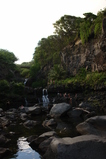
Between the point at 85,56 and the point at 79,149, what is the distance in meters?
33.0

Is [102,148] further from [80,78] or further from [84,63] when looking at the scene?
[84,63]

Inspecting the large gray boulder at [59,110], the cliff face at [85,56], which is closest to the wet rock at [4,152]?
the large gray boulder at [59,110]

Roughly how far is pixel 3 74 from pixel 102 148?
45.1 m

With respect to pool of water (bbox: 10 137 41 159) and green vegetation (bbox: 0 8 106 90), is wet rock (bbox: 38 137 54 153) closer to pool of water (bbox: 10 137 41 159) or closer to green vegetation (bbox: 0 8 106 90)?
pool of water (bbox: 10 137 41 159)

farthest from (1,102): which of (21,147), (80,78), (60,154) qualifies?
(60,154)

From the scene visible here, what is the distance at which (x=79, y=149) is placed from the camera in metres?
5.88

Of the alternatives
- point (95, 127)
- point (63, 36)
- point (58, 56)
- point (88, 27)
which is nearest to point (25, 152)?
point (95, 127)

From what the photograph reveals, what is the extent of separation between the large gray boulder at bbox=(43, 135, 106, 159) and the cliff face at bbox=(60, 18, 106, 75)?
23627mm

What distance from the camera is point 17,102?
32969mm

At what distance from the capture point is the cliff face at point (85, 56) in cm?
2945

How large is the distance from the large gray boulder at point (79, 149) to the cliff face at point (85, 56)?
23627 mm

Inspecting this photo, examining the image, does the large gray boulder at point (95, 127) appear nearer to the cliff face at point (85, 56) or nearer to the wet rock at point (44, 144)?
the wet rock at point (44, 144)

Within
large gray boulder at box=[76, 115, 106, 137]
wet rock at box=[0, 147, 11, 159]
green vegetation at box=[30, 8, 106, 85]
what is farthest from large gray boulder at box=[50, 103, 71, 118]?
green vegetation at box=[30, 8, 106, 85]

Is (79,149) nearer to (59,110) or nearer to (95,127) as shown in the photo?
(95,127)
